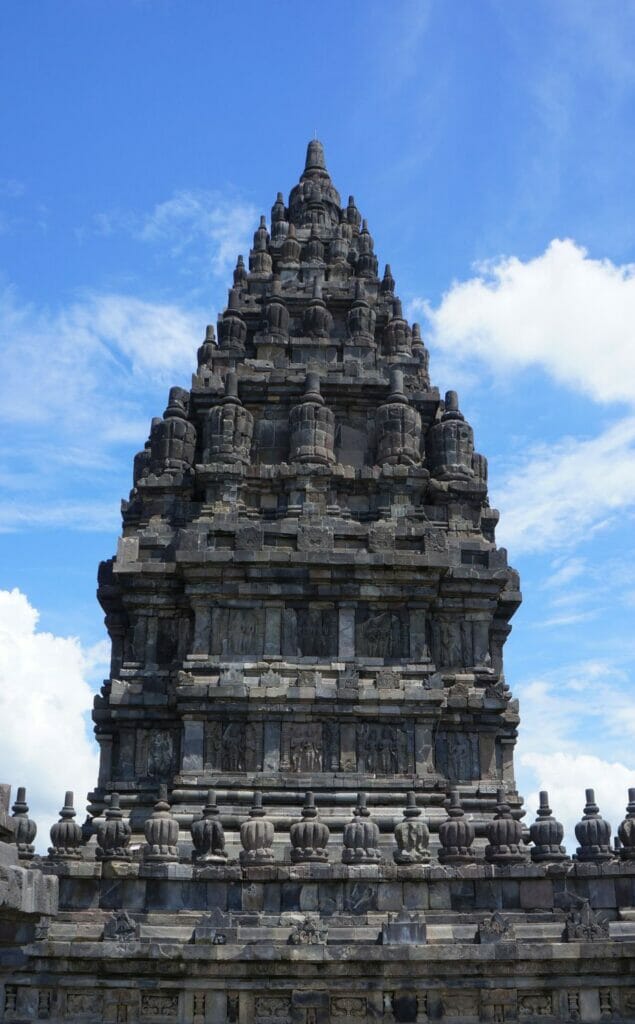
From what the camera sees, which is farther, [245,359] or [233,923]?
[245,359]

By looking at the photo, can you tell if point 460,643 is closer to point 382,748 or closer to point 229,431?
point 382,748

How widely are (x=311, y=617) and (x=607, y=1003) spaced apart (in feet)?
34.3

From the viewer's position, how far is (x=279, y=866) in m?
19.9

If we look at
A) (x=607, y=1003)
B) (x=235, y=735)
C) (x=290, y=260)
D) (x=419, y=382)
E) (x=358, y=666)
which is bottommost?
(x=607, y=1003)

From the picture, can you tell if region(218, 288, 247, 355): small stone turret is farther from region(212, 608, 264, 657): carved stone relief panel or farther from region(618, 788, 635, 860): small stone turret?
region(618, 788, 635, 860): small stone turret

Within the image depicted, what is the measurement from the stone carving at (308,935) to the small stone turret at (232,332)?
1679 centimetres

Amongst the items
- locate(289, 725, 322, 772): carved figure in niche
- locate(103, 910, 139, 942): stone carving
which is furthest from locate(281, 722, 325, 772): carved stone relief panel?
locate(103, 910, 139, 942): stone carving

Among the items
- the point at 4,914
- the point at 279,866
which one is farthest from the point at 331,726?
the point at 4,914

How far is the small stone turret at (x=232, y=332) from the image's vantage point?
31.1 meters

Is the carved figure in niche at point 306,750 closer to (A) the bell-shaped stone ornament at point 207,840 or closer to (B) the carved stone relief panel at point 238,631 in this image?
(B) the carved stone relief panel at point 238,631

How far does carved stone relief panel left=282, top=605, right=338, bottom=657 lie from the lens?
999 inches

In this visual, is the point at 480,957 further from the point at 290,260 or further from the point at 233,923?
the point at 290,260

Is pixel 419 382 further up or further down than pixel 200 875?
further up

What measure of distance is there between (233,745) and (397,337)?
43.0 feet
